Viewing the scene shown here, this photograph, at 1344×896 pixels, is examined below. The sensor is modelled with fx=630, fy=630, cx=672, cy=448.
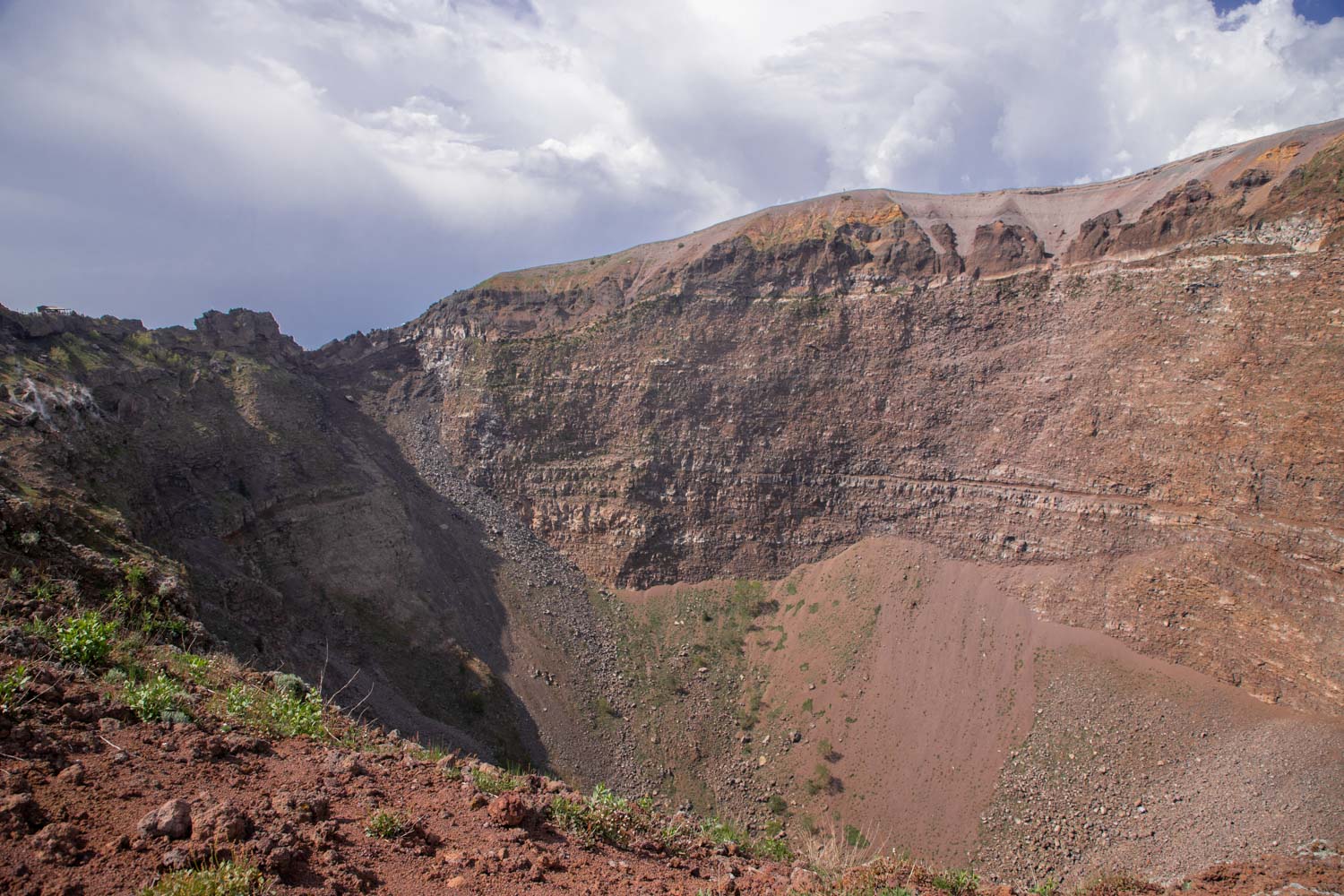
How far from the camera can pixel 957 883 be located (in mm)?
7211

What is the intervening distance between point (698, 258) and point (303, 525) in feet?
93.1

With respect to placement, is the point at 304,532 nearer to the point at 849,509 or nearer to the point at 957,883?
the point at 849,509

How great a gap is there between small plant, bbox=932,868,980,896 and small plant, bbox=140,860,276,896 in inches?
259

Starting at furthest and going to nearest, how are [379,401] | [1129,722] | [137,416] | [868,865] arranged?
1. [379,401]
2. [137,416]
3. [1129,722]
4. [868,865]

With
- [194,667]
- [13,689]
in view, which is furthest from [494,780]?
[13,689]

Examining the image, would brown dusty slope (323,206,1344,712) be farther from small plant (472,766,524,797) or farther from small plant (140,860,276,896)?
small plant (140,860,276,896)

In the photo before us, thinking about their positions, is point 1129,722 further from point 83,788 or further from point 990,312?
point 83,788

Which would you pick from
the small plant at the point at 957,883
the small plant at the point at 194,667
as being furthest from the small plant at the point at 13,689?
the small plant at the point at 957,883

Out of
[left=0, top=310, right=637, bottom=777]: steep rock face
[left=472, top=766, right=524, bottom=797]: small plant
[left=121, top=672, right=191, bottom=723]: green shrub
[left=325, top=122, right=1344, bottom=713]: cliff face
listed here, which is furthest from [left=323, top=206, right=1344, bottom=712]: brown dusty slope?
[left=121, top=672, right=191, bottom=723]: green shrub

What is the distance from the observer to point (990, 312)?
35031mm

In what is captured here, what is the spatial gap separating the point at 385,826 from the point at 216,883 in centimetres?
158

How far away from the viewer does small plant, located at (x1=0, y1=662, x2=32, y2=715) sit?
5.44m

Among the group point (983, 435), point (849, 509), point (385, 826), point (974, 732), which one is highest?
point (983, 435)

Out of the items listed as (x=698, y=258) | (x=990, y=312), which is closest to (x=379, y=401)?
(x=698, y=258)
